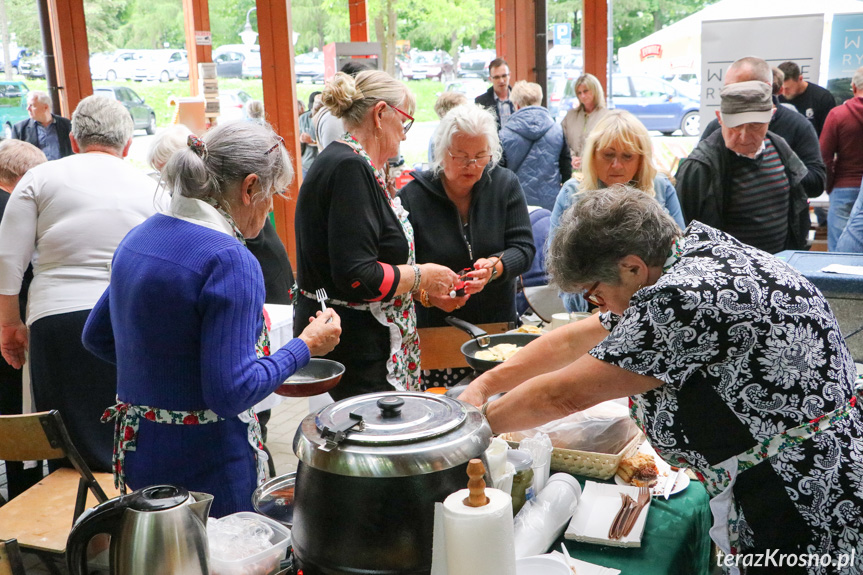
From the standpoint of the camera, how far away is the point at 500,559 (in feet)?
3.71

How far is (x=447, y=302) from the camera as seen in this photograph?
2.79m

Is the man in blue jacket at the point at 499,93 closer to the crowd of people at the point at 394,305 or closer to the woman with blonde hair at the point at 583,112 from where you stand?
the woman with blonde hair at the point at 583,112

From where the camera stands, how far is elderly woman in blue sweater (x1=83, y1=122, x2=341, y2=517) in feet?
5.37

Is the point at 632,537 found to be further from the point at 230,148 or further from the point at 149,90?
the point at 149,90

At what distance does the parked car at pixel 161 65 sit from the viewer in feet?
23.8

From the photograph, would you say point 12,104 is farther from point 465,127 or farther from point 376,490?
point 376,490

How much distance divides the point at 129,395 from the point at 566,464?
108cm

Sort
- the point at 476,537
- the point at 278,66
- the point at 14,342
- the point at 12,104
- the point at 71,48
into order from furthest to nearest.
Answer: the point at 12,104 → the point at 278,66 → the point at 71,48 → the point at 14,342 → the point at 476,537

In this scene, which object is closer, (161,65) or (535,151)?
(535,151)

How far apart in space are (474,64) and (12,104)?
480cm

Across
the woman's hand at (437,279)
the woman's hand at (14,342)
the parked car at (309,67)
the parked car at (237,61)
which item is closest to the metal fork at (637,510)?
the woman's hand at (437,279)

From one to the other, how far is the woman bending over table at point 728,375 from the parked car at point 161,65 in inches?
261

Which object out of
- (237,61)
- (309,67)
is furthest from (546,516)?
(309,67)

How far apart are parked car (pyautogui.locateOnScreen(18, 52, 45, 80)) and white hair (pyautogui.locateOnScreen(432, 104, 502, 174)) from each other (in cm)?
560
